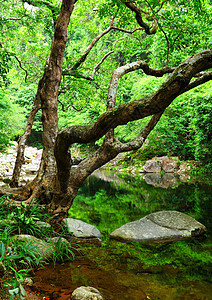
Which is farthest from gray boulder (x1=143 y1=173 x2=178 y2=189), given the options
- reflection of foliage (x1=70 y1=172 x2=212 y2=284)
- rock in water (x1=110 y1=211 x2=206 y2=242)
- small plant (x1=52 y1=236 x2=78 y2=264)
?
small plant (x1=52 y1=236 x2=78 y2=264)

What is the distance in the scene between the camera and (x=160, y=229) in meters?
4.68

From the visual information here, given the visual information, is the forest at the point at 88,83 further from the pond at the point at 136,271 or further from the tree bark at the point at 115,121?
the pond at the point at 136,271

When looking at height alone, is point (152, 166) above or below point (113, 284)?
above

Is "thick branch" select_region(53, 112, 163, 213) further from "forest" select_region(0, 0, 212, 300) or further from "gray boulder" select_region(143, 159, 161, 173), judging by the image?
"gray boulder" select_region(143, 159, 161, 173)

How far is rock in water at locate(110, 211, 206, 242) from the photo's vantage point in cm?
439

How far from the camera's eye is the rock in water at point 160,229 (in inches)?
173

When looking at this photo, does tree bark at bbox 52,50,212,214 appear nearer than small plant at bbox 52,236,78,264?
Yes

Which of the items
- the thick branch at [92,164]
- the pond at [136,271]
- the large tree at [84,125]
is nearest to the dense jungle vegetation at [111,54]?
the large tree at [84,125]

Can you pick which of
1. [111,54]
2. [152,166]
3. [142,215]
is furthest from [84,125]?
[152,166]

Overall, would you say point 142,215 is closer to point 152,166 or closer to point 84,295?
point 84,295

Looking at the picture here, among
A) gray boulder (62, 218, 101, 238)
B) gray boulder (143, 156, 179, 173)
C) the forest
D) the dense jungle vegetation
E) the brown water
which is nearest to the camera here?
the brown water

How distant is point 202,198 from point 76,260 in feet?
19.9

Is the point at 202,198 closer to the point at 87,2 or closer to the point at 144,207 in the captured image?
the point at 144,207

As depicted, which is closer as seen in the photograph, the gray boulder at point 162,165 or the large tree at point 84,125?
the large tree at point 84,125
